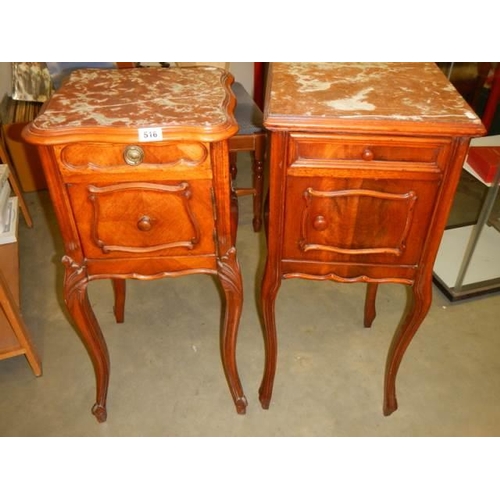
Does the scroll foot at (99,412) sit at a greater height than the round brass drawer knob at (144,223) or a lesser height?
lesser

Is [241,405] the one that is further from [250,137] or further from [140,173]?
[250,137]

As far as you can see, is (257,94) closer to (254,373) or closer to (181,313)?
(181,313)

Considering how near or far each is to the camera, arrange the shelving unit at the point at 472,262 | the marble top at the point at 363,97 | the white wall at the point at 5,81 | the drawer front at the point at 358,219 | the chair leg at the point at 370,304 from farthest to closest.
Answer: the white wall at the point at 5,81 → the shelving unit at the point at 472,262 → the chair leg at the point at 370,304 → the drawer front at the point at 358,219 → the marble top at the point at 363,97

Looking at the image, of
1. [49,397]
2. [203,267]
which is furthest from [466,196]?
[49,397]

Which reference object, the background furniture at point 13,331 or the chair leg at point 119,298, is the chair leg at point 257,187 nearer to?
the chair leg at point 119,298

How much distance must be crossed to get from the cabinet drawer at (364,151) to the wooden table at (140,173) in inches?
6.3

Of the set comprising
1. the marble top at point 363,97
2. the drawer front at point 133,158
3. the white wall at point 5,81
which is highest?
the marble top at point 363,97

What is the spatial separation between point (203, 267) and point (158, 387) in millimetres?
646

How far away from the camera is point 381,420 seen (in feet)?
4.96

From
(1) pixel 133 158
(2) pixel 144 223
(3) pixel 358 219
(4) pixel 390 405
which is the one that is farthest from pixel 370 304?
(1) pixel 133 158

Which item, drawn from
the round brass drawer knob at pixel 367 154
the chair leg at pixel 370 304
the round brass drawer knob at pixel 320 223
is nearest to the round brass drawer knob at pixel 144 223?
the round brass drawer knob at pixel 320 223

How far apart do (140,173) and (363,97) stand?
525 millimetres

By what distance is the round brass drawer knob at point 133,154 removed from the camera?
3.18 feet

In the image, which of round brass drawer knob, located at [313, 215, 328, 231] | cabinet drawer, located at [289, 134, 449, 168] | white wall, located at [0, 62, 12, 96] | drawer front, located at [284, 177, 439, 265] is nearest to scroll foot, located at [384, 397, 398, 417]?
drawer front, located at [284, 177, 439, 265]
